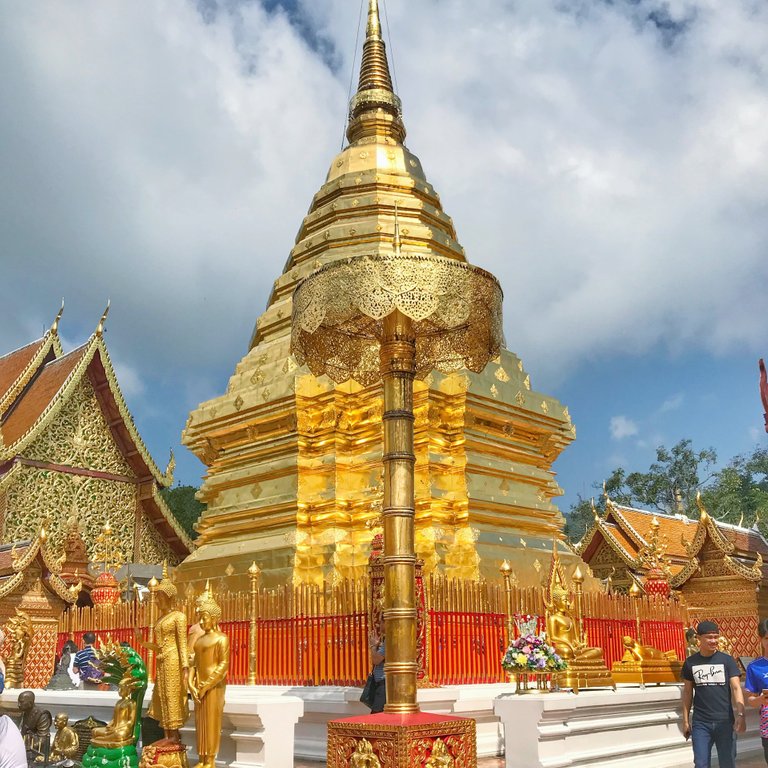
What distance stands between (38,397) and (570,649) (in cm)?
1473

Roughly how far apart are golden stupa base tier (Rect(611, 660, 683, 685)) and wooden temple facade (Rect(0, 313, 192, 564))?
465 inches

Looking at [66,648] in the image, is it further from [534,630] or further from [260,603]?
[534,630]

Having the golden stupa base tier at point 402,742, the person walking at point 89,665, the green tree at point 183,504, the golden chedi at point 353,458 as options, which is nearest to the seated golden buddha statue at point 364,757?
the golden stupa base tier at point 402,742

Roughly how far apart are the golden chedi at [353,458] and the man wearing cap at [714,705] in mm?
4230

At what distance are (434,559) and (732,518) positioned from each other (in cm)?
3317

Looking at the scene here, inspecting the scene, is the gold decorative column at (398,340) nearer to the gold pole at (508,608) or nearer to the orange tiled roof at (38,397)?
the gold pole at (508,608)

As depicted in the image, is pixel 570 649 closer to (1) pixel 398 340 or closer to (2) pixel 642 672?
(2) pixel 642 672

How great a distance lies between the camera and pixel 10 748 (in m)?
3.03

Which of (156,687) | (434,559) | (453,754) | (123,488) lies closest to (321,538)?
(434,559)

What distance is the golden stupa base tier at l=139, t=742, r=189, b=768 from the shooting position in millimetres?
5324

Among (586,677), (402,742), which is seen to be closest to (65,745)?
(402,742)

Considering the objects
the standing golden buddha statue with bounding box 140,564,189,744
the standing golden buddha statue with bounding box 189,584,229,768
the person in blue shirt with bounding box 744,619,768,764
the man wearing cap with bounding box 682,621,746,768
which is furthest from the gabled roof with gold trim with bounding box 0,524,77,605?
the person in blue shirt with bounding box 744,619,768,764

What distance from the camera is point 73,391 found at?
1856 cm

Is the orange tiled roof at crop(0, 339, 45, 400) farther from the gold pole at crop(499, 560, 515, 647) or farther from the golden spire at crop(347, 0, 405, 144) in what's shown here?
the gold pole at crop(499, 560, 515, 647)
